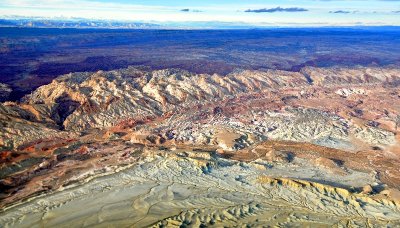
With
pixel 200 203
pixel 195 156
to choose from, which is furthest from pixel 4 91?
pixel 200 203

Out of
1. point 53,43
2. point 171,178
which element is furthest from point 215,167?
point 53,43

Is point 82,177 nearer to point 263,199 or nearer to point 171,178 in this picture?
point 171,178

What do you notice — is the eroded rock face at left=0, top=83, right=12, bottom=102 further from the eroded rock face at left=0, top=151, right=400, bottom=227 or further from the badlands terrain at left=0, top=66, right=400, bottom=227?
the eroded rock face at left=0, top=151, right=400, bottom=227

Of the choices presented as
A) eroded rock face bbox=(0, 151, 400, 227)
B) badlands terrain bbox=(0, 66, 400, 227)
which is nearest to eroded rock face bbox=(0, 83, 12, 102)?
badlands terrain bbox=(0, 66, 400, 227)

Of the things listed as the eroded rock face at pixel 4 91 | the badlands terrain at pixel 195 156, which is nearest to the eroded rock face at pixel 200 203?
the badlands terrain at pixel 195 156

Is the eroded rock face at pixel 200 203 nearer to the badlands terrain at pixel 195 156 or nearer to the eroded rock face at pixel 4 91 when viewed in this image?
the badlands terrain at pixel 195 156

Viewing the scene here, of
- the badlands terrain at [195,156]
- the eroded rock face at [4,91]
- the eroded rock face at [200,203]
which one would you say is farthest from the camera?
the eroded rock face at [4,91]

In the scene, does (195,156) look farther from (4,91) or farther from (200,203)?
(4,91)

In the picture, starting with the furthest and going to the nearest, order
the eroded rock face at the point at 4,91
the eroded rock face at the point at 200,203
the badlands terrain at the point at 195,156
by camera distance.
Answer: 1. the eroded rock face at the point at 4,91
2. the badlands terrain at the point at 195,156
3. the eroded rock face at the point at 200,203
